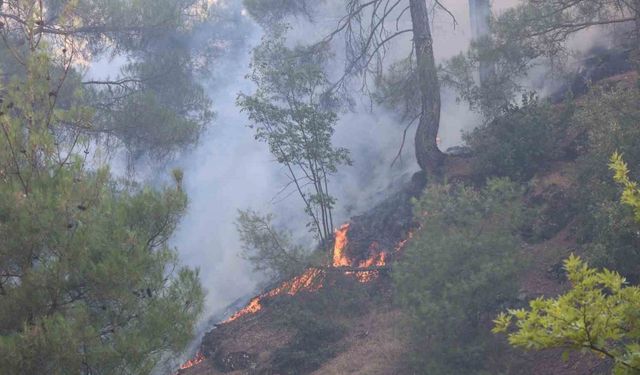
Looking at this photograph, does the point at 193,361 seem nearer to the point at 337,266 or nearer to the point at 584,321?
the point at 337,266

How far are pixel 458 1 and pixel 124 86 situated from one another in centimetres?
1098

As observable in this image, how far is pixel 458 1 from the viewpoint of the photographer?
21.9 m

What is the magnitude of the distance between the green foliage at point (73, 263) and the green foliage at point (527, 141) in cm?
750

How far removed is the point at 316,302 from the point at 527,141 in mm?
4479

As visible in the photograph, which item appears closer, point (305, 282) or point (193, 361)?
point (305, 282)

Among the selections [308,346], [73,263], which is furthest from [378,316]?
[73,263]

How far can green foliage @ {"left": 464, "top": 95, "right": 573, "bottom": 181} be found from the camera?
492 inches

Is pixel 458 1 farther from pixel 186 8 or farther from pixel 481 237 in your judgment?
pixel 481 237

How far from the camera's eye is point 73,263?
5.59 metres

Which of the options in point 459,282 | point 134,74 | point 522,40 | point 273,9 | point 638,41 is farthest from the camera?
point 273,9

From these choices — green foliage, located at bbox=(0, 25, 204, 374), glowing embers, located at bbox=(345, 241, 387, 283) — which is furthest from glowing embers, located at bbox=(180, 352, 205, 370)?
green foliage, located at bbox=(0, 25, 204, 374)

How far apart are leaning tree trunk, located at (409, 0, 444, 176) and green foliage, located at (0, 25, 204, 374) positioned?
831 centimetres

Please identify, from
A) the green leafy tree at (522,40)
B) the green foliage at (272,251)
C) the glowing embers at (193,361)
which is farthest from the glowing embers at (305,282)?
the green leafy tree at (522,40)

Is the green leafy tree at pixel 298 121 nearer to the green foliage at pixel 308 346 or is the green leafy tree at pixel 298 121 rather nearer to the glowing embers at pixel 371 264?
the glowing embers at pixel 371 264
